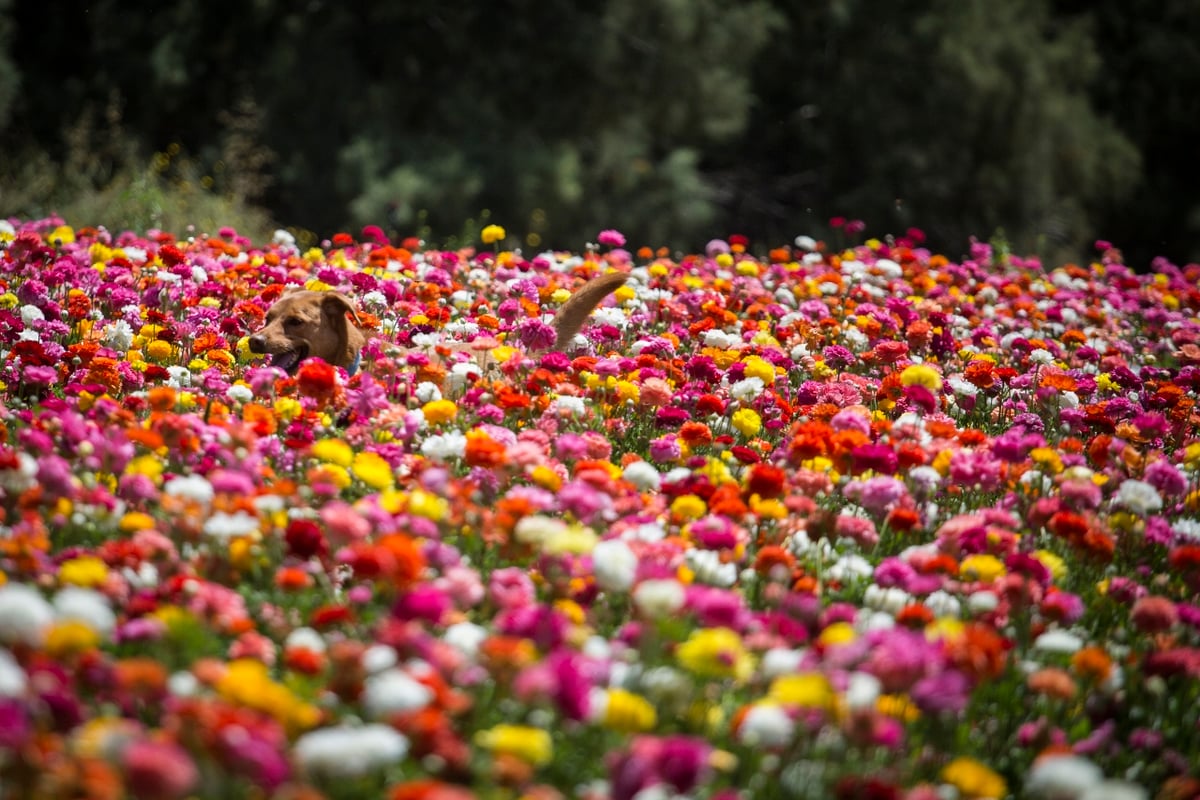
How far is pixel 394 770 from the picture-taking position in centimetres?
217

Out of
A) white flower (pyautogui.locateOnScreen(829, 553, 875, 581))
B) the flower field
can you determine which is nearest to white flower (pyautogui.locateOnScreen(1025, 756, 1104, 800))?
the flower field

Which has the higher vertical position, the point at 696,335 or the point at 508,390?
the point at 696,335

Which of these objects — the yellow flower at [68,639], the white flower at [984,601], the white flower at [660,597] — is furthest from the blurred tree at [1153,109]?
the yellow flower at [68,639]

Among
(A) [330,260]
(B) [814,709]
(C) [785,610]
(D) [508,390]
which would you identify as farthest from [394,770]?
(A) [330,260]

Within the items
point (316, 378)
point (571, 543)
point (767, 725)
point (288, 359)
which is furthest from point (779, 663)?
point (288, 359)

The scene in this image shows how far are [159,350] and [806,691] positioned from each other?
312 cm

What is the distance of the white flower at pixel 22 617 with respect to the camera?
6.15 ft

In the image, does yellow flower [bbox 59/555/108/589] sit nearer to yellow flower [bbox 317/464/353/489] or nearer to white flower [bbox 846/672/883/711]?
yellow flower [bbox 317/464/353/489]

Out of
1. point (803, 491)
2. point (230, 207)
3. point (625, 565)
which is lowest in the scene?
point (625, 565)

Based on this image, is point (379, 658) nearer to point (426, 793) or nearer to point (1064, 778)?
point (426, 793)

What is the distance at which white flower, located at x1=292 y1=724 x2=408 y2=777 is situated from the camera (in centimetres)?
177

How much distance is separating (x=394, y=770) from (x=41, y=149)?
14.4m

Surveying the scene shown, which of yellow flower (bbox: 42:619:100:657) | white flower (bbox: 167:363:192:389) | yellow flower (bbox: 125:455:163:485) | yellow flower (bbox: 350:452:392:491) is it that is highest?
white flower (bbox: 167:363:192:389)

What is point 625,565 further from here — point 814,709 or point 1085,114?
point 1085,114
